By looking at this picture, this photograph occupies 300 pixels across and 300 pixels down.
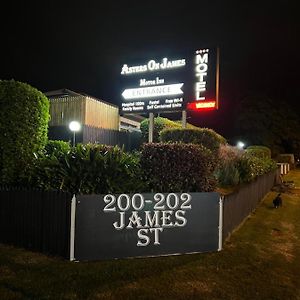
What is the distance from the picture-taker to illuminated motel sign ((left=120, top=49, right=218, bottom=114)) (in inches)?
611

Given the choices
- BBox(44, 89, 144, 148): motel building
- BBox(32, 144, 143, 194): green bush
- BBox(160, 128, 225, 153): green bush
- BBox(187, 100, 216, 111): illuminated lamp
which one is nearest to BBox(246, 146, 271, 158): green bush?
BBox(187, 100, 216, 111): illuminated lamp

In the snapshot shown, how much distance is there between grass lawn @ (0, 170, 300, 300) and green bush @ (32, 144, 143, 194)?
1449 millimetres

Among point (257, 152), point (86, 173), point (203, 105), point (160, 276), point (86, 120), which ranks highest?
point (203, 105)

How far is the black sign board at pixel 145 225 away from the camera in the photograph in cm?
642

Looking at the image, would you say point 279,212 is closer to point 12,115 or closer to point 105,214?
point 105,214

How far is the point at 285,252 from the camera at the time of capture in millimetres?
8000

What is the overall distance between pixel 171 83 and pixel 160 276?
11.7 m

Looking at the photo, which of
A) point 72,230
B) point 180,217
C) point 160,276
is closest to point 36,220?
point 72,230

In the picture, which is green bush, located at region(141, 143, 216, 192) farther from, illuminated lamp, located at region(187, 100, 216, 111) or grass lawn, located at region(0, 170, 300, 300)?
illuminated lamp, located at region(187, 100, 216, 111)

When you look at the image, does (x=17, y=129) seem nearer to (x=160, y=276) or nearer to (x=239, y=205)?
(x=160, y=276)

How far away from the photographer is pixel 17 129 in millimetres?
7992

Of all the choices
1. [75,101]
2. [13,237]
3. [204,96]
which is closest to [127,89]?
[75,101]

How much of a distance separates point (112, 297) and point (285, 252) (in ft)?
14.8

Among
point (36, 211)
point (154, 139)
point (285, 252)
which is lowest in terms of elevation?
point (285, 252)
